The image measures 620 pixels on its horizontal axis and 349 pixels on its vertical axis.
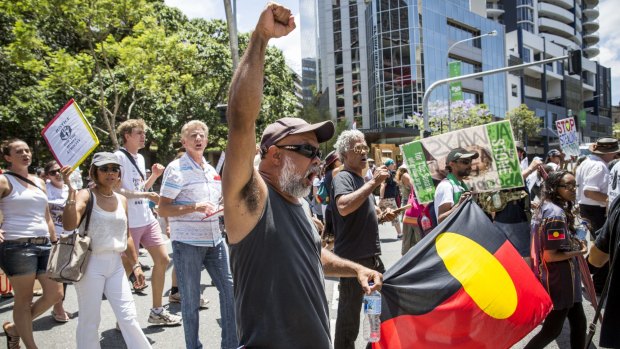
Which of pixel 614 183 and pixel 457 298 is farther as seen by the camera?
pixel 614 183

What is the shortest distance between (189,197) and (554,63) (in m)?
81.6

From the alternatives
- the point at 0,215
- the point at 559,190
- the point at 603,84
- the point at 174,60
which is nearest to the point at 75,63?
the point at 174,60

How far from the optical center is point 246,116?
5.98 feet

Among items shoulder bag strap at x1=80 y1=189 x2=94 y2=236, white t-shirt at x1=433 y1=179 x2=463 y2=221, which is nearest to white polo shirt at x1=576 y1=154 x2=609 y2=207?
white t-shirt at x1=433 y1=179 x2=463 y2=221

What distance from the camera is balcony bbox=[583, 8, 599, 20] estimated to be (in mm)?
95750

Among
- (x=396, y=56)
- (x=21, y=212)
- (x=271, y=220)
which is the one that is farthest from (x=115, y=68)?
(x=396, y=56)

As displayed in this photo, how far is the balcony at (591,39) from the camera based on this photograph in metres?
96.9

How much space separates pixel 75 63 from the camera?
Result: 1588 centimetres

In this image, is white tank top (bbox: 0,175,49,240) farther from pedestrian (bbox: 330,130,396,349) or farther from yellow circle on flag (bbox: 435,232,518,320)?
yellow circle on flag (bbox: 435,232,518,320)

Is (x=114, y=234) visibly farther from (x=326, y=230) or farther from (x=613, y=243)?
(x=613, y=243)

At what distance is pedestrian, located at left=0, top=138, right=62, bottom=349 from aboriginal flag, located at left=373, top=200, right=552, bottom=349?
3.28m

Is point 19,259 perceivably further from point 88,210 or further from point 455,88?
point 455,88

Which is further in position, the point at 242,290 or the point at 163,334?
the point at 163,334

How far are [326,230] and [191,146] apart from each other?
1.43 meters
